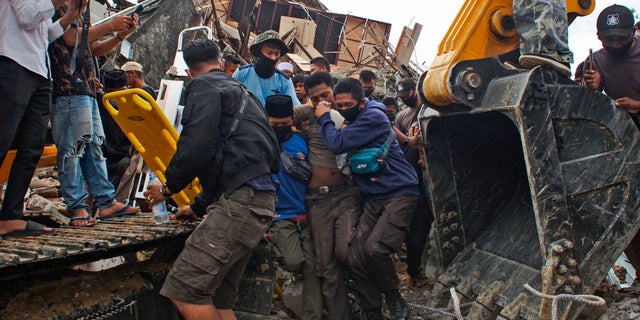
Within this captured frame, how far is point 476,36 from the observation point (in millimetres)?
3551

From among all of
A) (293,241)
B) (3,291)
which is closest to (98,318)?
(3,291)

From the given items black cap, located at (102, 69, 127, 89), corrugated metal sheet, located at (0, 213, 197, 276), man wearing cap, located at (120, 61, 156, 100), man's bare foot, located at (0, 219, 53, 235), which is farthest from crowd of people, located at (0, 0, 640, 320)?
man wearing cap, located at (120, 61, 156, 100)

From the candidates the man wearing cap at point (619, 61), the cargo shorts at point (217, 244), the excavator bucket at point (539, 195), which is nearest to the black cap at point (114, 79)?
the cargo shorts at point (217, 244)

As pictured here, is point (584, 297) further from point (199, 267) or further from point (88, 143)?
point (88, 143)

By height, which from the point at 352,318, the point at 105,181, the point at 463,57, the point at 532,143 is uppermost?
the point at 463,57

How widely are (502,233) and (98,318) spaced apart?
9.73ft

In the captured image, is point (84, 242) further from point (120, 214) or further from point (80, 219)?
point (120, 214)

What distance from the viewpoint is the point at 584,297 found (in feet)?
9.21

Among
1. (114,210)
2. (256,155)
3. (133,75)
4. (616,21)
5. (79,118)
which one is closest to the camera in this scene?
(256,155)

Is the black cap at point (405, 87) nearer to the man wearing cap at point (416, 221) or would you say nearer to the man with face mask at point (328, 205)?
the man wearing cap at point (416, 221)

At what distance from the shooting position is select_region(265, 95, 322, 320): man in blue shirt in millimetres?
3705

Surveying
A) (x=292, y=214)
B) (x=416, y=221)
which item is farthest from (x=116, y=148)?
(x=416, y=221)

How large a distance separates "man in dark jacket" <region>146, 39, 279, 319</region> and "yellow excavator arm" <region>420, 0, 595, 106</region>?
123cm

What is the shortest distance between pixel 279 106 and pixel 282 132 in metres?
0.21
